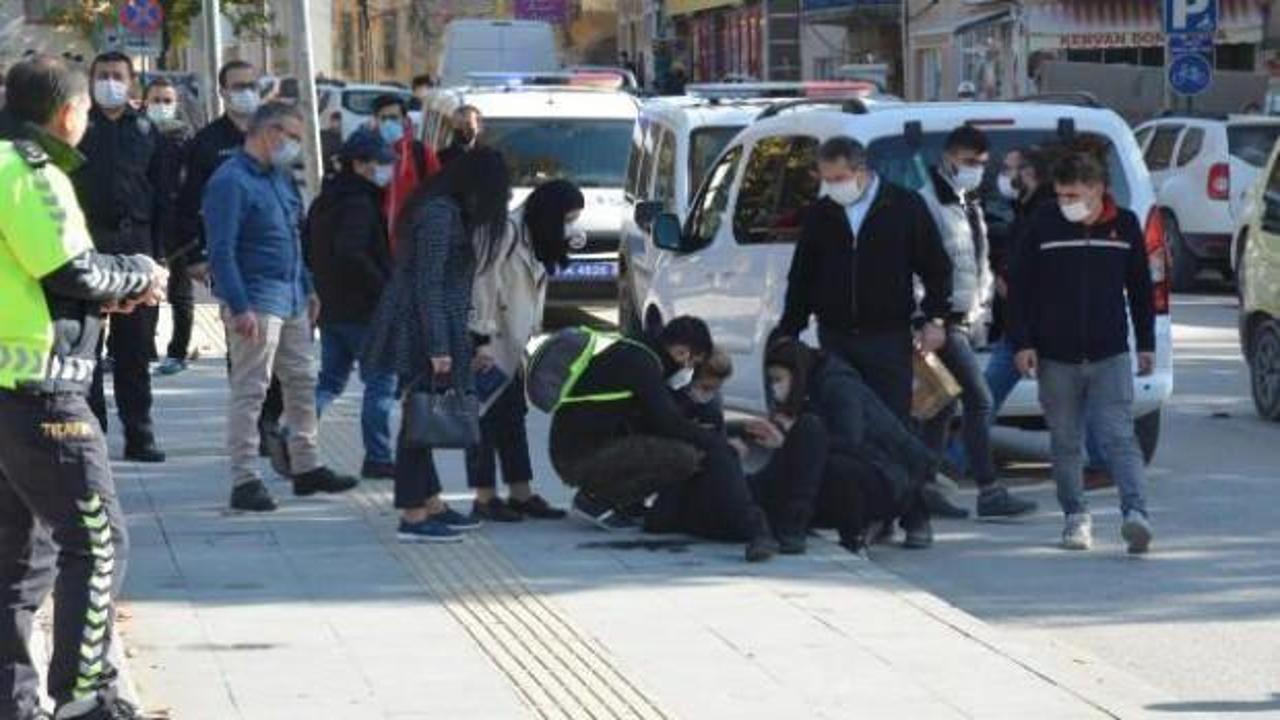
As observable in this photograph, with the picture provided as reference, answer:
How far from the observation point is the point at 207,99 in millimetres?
31531

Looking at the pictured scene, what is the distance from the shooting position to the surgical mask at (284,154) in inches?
460

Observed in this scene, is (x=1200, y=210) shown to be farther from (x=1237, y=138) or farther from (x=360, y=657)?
(x=360, y=657)

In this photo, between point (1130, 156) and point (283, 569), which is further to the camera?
point (1130, 156)

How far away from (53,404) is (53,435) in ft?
0.26

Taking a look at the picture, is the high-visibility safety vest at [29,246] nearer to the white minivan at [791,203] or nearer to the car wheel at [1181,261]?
the white minivan at [791,203]

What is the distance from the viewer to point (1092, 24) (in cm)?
4653

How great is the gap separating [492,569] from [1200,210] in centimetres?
→ 1750

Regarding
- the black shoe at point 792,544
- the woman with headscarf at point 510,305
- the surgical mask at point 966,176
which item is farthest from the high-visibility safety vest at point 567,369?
the surgical mask at point 966,176

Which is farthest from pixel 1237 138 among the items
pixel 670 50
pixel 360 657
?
pixel 670 50

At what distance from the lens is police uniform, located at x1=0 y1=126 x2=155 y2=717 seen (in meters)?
6.98

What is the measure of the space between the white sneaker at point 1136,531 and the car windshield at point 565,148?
1202cm

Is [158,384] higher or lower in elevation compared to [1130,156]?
lower

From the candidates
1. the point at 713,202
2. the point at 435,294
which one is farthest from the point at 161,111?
the point at 435,294

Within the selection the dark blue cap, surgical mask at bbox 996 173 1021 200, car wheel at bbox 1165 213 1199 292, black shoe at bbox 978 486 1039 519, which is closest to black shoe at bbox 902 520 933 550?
black shoe at bbox 978 486 1039 519
